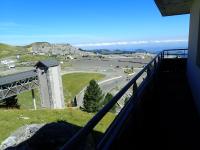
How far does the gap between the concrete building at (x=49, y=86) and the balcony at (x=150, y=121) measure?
28304 mm

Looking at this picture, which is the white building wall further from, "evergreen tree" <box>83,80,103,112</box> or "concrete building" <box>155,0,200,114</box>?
"evergreen tree" <box>83,80,103,112</box>

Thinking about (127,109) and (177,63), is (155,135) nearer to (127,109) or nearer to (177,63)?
(127,109)

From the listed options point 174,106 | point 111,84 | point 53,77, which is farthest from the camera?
point 111,84

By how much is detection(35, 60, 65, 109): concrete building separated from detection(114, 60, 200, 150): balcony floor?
29.0m

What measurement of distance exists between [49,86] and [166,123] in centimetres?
3469

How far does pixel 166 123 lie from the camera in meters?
8.27

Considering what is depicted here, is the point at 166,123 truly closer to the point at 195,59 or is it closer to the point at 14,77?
the point at 195,59

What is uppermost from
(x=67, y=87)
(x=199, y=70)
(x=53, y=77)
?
(x=199, y=70)

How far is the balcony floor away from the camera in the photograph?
500 cm

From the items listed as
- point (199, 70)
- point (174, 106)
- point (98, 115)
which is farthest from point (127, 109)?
point (174, 106)

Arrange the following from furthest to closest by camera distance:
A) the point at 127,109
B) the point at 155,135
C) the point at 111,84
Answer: the point at 111,84 < the point at 155,135 < the point at 127,109

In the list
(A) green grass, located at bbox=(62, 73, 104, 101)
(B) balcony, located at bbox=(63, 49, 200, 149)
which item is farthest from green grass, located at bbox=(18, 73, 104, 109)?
(B) balcony, located at bbox=(63, 49, 200, 149)

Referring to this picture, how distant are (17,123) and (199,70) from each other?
14228 millimetres

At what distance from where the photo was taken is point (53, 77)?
4238 cm
